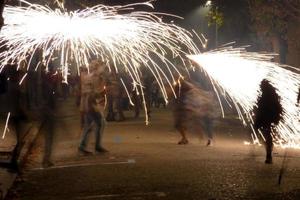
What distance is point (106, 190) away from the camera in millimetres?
9773

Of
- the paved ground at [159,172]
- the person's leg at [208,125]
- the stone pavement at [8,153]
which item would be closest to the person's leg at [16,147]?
the stone pavement at [8,153]

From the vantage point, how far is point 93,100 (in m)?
13.5

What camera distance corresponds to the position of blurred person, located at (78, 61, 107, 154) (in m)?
13.6

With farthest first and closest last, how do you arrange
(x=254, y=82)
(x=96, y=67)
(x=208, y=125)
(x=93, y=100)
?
(x=254, y=82) → (x=208, y=125) → (x=96, y=67) → (x=93, y=100)

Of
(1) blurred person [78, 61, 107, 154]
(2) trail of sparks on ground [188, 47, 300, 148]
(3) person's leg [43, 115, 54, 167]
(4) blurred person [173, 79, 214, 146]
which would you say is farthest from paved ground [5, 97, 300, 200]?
(2) trail of sparks on ground [188, 47, 300, 148]

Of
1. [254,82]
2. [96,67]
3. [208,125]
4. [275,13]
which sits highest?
[275,13]

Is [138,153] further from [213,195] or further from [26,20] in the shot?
[213,195]

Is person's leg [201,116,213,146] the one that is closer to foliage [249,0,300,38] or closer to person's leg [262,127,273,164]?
person's leg [262,127,273,164]

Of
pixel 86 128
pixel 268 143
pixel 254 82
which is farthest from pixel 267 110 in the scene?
pixel 86 128

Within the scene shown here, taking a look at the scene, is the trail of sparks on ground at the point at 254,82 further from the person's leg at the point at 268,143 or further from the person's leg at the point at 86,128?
the person's leg at the point at 86,128

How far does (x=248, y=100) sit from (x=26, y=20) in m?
5.86

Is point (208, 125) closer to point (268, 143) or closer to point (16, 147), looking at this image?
point (268, 143)

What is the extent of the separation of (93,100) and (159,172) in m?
2.92

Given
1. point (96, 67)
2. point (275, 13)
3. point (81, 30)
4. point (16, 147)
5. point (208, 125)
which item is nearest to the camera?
point (16, 147)
